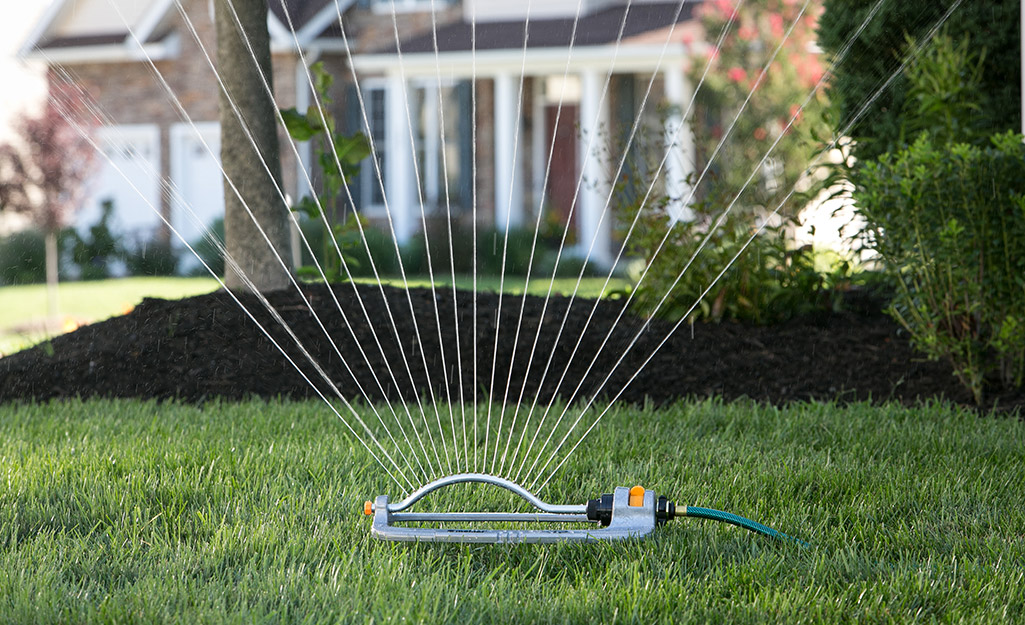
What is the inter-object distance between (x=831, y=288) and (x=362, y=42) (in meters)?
9.89

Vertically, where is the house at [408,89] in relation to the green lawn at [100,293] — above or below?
above

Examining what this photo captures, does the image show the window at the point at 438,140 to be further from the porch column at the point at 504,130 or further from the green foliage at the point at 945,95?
the green foliage at the point at 945,95

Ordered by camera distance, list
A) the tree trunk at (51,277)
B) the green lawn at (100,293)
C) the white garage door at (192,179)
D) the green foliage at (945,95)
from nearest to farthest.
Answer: the green foliage at (945,95)
the green lawn at (100,293)
the tree trunk at (51,277)
the white garage door at (192,179)

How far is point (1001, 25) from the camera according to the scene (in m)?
5.15

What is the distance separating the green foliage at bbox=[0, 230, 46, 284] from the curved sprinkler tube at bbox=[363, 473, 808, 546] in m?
11.3

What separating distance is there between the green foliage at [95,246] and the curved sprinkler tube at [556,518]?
11544mm

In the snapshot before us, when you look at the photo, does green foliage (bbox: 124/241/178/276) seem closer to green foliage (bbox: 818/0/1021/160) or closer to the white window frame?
the white window frame

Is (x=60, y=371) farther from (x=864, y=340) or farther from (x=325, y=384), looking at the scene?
(x=864, y=340)

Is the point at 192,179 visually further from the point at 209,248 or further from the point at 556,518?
the point at 556,518

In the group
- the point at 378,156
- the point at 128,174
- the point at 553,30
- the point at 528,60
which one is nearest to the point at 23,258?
the point at 128,174

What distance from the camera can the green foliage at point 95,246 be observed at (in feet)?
41.7

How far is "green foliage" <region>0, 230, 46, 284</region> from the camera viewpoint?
12.3 m

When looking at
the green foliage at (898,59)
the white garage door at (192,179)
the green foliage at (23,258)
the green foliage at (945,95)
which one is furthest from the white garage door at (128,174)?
the green foliage at (945,95)

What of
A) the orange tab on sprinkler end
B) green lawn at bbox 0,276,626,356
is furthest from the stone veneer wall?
the orange tab on sprinkler end
